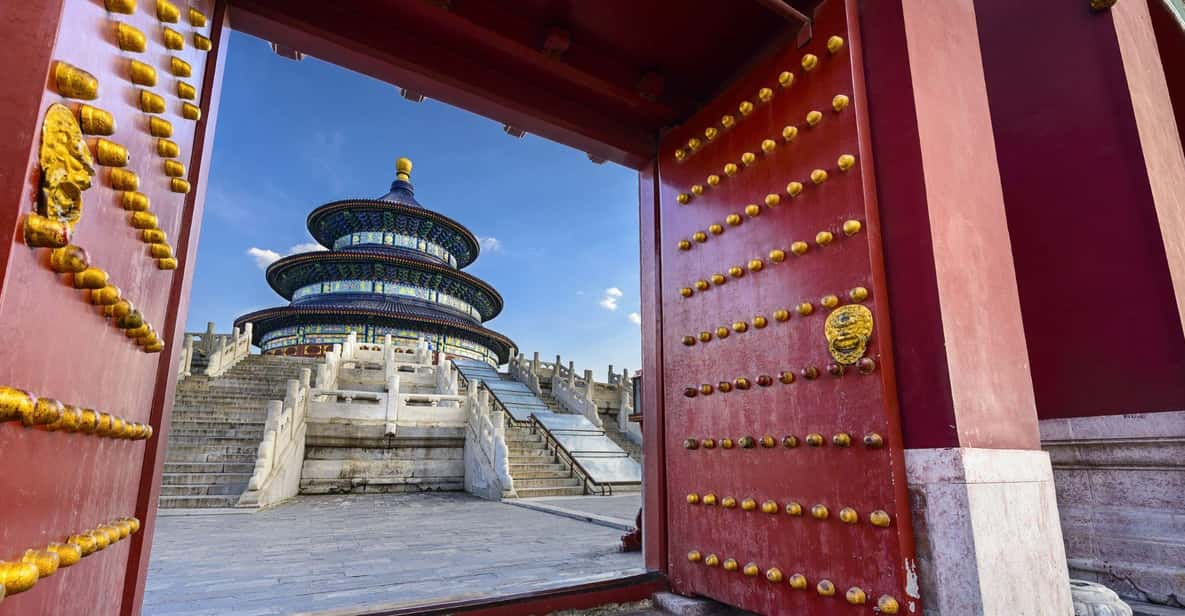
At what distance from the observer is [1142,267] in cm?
264

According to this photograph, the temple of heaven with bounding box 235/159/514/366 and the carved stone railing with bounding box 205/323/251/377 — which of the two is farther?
the temple of heaven with bounding box 235/159/514/366

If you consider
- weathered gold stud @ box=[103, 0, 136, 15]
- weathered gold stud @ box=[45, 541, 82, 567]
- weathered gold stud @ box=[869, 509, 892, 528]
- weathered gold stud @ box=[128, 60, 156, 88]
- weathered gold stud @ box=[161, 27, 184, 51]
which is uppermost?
weathered gold stud @ box=[161, 27, 184, 51]

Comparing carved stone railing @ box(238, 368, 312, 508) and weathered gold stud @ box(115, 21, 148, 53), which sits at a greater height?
weathered gold stud @ box(115, 21, 148, 53)

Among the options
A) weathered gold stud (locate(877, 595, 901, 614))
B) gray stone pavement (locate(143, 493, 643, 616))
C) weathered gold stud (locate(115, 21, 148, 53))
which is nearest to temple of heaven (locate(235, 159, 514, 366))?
gray stone pavement (locate(143, 493, 643, 616))

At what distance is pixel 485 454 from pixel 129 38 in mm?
9587

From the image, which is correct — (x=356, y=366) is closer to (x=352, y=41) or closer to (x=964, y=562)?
(x=352, y=41)

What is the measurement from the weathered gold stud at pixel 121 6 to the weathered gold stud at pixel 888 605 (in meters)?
2.46

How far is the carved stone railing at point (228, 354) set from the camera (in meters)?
14.4

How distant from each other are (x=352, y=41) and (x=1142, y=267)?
3.75m

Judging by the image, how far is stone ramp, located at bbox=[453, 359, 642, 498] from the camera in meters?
10.5

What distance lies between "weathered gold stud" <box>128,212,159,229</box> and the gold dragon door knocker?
206 centimetres

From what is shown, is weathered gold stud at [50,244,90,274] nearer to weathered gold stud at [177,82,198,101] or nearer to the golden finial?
weathered gold stud at [177,82,198,101]

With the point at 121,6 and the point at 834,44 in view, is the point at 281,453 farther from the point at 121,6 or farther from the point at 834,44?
the point at 834,44

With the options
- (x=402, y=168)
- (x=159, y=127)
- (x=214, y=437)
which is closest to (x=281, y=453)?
(x=214, y=437)
